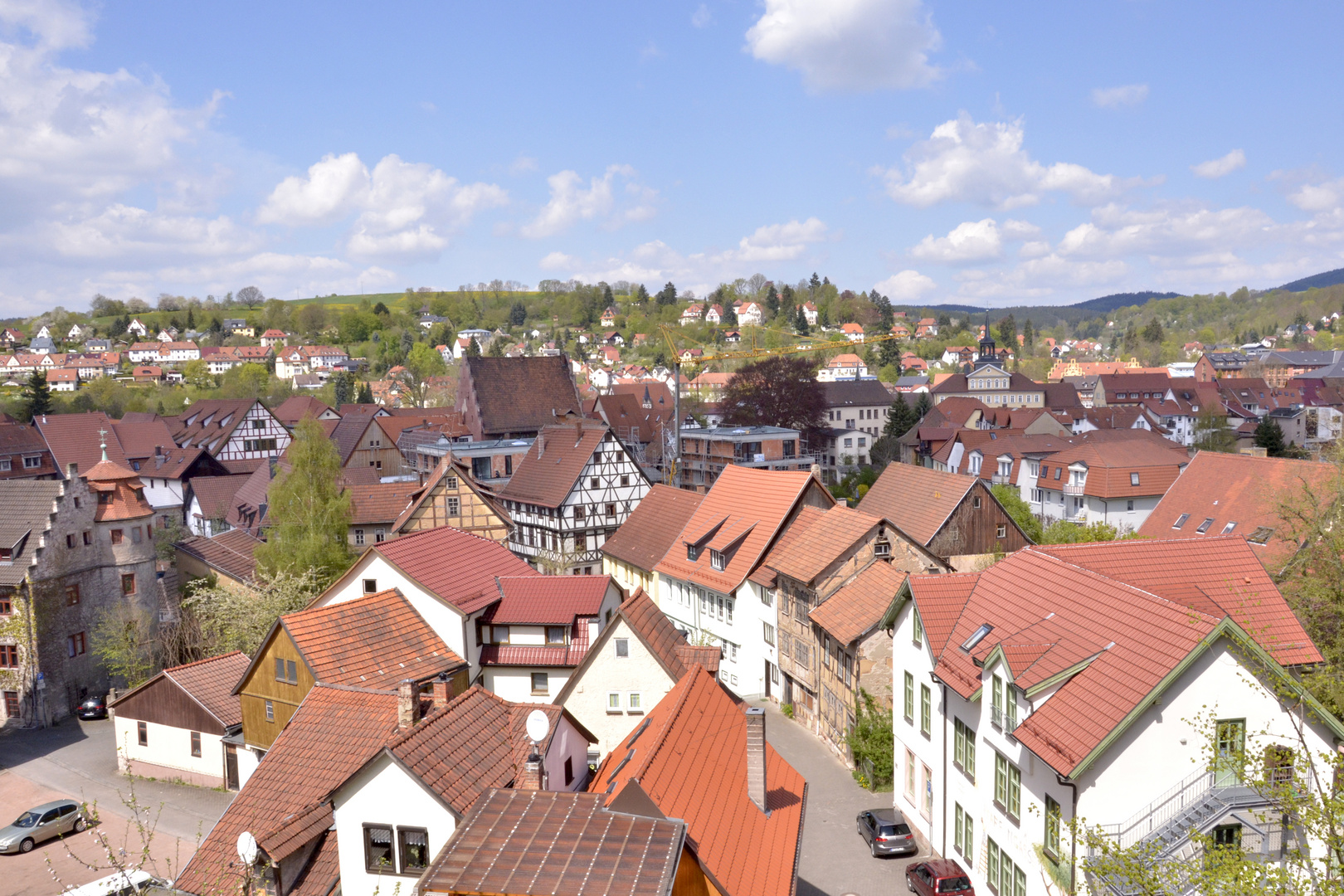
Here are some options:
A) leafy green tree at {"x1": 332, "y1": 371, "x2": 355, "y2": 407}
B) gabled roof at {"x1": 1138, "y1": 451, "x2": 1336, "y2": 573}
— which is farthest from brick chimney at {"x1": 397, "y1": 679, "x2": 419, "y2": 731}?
leafy green tree at {"x1": 332, "y1": 371, "x2": 355, "y2": 407}

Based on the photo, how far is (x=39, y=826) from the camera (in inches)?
1041

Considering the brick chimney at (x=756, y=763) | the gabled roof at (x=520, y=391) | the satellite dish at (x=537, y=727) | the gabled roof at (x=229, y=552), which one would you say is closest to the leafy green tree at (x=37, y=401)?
the gabled roof at (x=520, y=391)

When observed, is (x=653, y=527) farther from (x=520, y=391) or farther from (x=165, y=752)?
(x=520, y=391)

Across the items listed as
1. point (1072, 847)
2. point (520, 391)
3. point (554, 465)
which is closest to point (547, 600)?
point (1072, 847)

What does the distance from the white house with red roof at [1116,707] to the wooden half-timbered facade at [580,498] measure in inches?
1189

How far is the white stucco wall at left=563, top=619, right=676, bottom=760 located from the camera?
2494 centimetres

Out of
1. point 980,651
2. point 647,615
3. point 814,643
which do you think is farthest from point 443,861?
point 814,643

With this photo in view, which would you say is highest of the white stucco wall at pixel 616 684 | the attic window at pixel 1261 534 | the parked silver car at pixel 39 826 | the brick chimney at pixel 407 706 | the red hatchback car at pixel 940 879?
the brick chimney at pixel 407 706

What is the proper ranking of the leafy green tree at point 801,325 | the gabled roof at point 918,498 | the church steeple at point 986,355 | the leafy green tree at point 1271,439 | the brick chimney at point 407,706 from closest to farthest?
the brick chimney at point 407,706 → the gabled roof at point 918,498 → the leafy green tree at point 1271,439 → the church steeple at point 986,355 → the leafy green tree at point 801,325

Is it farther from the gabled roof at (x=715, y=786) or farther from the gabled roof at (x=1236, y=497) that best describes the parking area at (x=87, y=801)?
the gabled roof at (x=1236, y=497)

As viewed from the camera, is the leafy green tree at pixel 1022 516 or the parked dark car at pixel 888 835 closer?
the parked dark car at pixel 888 835

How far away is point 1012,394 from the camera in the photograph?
127188mm

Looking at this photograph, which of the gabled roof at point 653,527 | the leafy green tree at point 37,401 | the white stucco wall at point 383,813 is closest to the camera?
the white stucco wall at point 383,813

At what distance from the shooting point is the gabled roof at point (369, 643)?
947 inches
